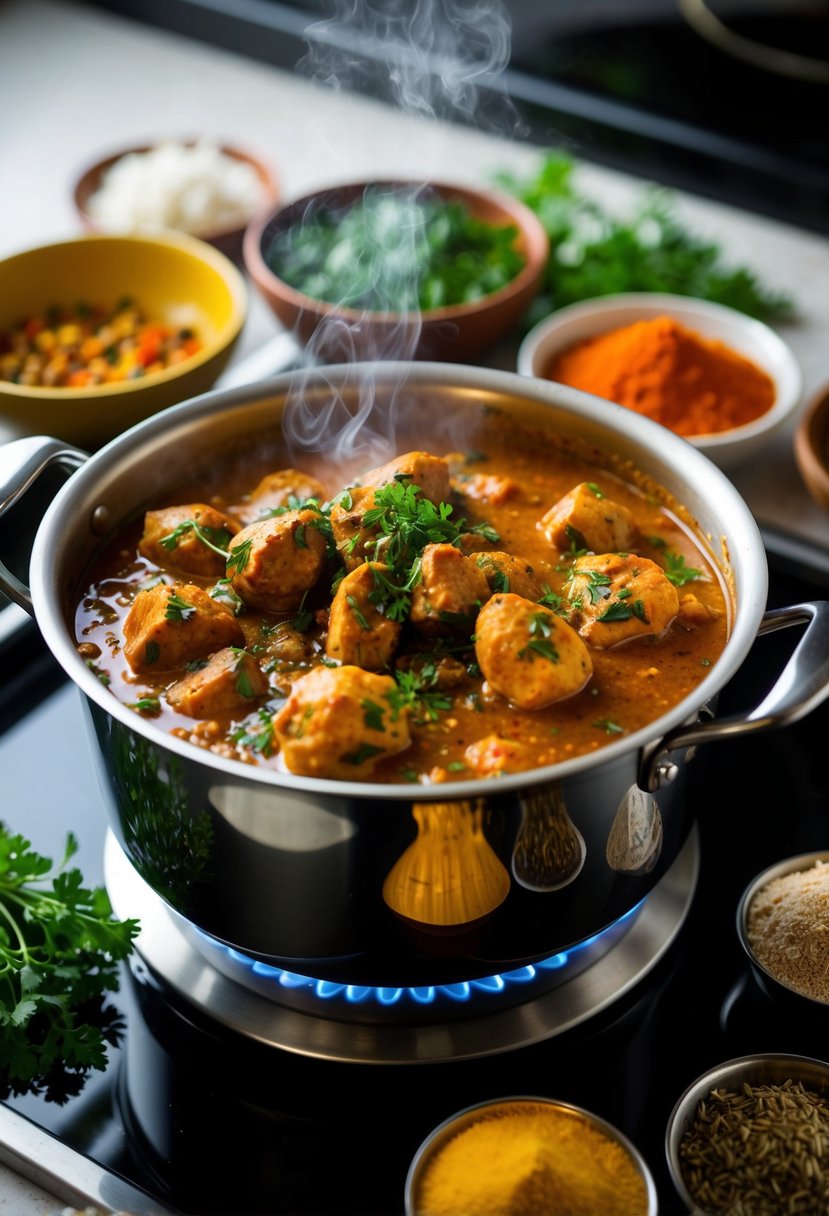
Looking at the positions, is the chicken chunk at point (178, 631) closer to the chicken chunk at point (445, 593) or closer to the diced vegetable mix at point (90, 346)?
the chicken chunk at point (445, 593)

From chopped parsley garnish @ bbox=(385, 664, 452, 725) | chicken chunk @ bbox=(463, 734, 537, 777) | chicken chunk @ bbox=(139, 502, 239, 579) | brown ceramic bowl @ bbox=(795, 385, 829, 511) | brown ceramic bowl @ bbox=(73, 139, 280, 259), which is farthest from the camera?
brown ceramic bowl @ bbox=(73, 139, 280, 259)

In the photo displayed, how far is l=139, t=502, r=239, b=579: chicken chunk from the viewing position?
2396 millimetres

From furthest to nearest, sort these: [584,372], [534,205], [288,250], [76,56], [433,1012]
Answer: [76,56]
[534,205]
[288,250]
[584,372]
[433,1012]

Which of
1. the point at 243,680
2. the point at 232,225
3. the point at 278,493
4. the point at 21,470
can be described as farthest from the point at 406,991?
the point at 232,225

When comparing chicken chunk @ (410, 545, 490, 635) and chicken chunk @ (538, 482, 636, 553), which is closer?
chicken chunk @ (410, 545, 490, 635)

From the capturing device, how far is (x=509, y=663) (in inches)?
80.3

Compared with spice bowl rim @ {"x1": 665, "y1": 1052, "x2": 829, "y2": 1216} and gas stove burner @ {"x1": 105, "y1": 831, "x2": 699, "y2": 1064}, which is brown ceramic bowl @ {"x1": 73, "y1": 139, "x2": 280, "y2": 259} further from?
spice bowl rim @ {"x1": 665, "y1": 1052, "x2": 829, "y2": 1216}

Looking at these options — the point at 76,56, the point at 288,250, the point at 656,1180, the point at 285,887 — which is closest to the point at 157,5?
the point at 76,56

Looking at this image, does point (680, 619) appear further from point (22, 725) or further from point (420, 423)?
point (22, 725)

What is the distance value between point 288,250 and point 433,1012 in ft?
Answer: 7.90

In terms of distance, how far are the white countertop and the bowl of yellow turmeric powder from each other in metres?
0.32

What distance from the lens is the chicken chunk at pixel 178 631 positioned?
85.1 inches

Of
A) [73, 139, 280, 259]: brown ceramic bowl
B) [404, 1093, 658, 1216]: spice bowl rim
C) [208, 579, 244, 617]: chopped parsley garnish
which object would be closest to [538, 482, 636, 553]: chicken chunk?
[208, 579, 244, 617]: chopped parsley garnish

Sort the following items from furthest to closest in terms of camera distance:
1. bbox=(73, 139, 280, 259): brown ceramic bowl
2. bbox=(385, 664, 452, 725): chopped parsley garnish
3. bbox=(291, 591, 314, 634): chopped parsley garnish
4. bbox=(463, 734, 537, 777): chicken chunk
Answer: bbox=(73, 139, 280, 259): brown ceramic bowl
bbox=(291, 591, 314, 634): chopped parsley garnish
bbox=(385, 664, 452, 725): chopped parsley garnish
bbox=(463, 734, 537, 777): chicken chunk
